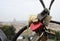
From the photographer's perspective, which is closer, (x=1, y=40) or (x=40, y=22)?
(x=40, y=22)

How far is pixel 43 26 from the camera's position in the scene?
711mm

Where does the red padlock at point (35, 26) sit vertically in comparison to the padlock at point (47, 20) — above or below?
below

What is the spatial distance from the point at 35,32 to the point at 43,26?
0.04 meters

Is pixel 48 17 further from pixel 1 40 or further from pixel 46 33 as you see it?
pixel 1 40

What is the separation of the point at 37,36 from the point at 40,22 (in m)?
0.05

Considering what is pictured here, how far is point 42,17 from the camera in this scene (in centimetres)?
72

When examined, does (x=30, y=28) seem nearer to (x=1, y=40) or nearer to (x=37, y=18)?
(x=37, y=18)

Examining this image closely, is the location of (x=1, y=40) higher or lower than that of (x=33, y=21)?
lower

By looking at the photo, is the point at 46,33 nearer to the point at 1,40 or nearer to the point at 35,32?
the point at 35,32

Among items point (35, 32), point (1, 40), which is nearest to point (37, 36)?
point (35, 32)

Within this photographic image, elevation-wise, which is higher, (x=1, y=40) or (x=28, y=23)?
(x=28, y=23)

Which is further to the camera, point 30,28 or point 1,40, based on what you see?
point 1,40

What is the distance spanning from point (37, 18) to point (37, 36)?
0.06m

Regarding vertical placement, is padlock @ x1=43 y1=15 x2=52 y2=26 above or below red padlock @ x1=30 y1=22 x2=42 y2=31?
above
